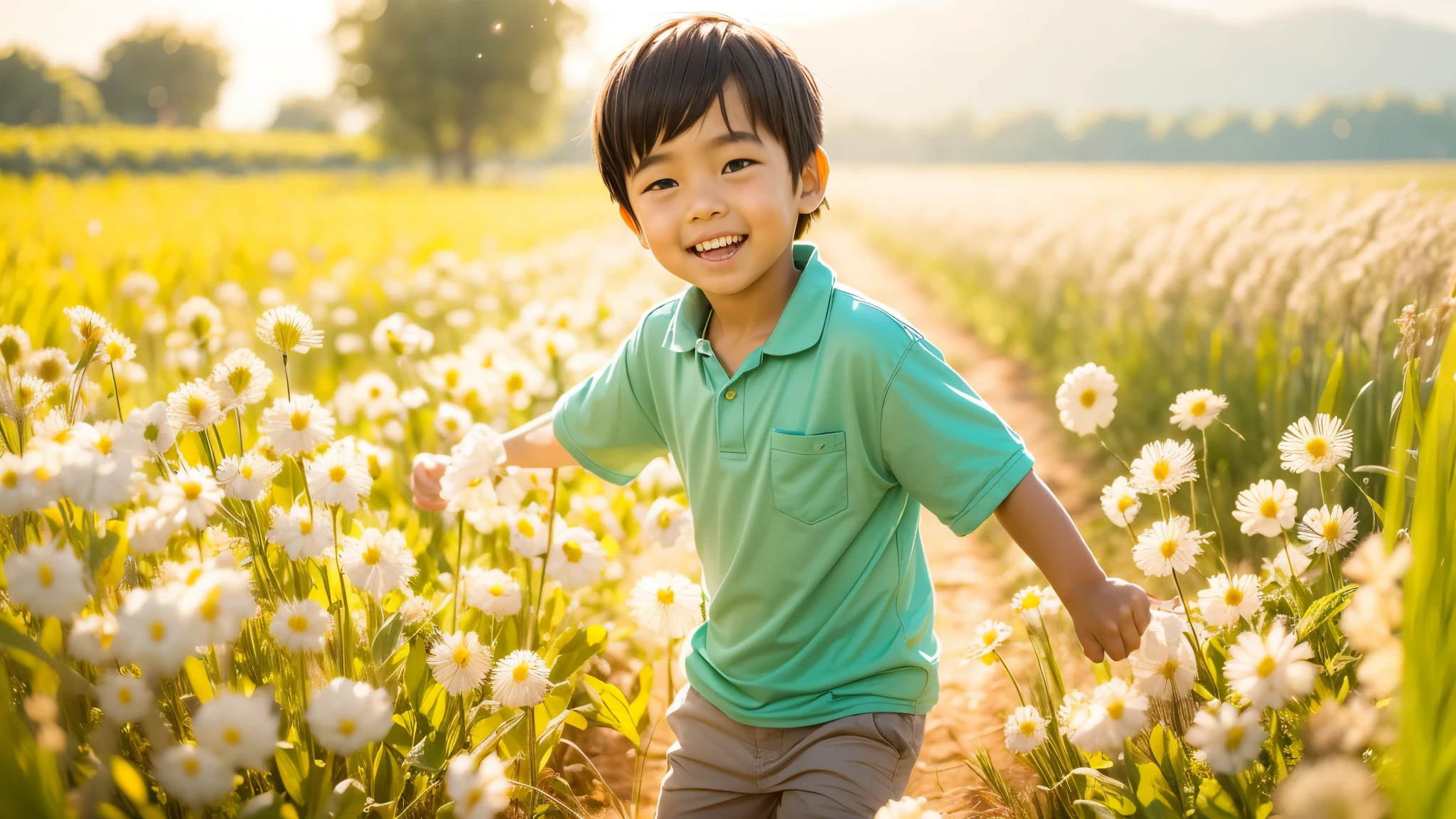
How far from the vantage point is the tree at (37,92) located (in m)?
5.54

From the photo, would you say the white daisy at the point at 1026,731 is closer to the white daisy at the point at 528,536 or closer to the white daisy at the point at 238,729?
the white daisy at the point at 528,536

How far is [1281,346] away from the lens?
9.96 feet

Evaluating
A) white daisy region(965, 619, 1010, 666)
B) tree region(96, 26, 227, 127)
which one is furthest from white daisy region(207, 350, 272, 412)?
tree region(96, 26, 227, 127)

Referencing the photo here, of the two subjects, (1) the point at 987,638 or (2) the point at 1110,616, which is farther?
(1) the point at 987,638

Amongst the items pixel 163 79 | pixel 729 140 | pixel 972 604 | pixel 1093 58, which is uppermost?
pixel 1093 58

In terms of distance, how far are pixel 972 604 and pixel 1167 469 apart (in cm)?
183

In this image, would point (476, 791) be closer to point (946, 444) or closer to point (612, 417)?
point (946, 444)

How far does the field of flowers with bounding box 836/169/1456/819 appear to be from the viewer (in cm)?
89

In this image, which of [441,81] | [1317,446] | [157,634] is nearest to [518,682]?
[157,634]

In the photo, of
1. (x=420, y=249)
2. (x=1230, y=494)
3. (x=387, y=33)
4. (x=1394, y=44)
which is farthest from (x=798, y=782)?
(x=1394, y=44)

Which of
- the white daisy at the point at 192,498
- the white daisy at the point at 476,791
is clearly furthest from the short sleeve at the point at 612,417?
the white daisy at the point at 476,791

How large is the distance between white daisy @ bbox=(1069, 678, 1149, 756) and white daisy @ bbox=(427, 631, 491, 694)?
2.99 ft

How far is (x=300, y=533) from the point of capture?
1465 mm

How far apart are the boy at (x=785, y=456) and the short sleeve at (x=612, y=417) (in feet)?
0.60
